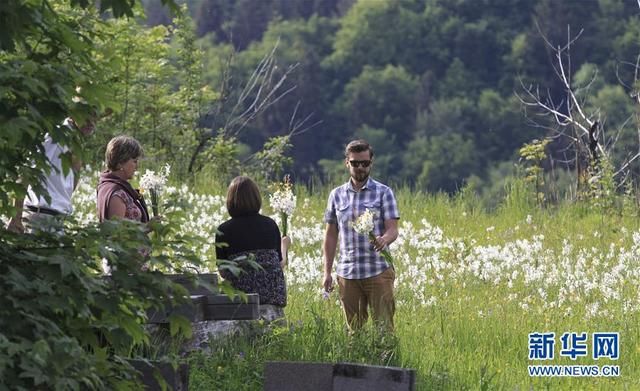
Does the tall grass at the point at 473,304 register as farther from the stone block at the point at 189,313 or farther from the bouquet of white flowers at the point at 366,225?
the bouquet of white flowers at the point at 366,225

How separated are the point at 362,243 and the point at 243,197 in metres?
0.94

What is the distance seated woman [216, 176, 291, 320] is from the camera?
8727mm

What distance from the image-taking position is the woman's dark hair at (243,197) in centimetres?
873

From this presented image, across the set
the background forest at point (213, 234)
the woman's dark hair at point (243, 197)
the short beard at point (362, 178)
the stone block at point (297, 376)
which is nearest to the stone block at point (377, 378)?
the stone block at point (297, 376)

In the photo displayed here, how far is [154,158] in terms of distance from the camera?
21.3 m

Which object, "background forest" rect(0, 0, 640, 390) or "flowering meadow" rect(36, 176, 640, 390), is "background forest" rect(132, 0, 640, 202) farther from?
"flowering meadow" rect(36, 176, 640, 390)

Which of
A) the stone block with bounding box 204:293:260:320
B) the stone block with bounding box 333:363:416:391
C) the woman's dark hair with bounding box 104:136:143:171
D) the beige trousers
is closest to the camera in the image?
the stone block with bounding box 333:363:416:391

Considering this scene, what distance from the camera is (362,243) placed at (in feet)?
30.5

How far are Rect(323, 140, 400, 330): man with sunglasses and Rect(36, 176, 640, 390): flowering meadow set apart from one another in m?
0.22

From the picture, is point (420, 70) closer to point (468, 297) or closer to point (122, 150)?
point (468, 297)

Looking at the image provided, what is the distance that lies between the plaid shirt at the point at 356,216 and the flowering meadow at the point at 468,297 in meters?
0.40

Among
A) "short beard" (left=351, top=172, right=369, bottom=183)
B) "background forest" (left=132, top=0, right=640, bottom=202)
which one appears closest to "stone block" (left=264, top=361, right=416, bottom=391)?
"short beard" (left=351, top=172, right=369, bottom=183)

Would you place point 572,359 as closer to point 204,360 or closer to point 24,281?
point 204,360

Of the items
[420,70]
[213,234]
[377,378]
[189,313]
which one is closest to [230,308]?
[189,313]
